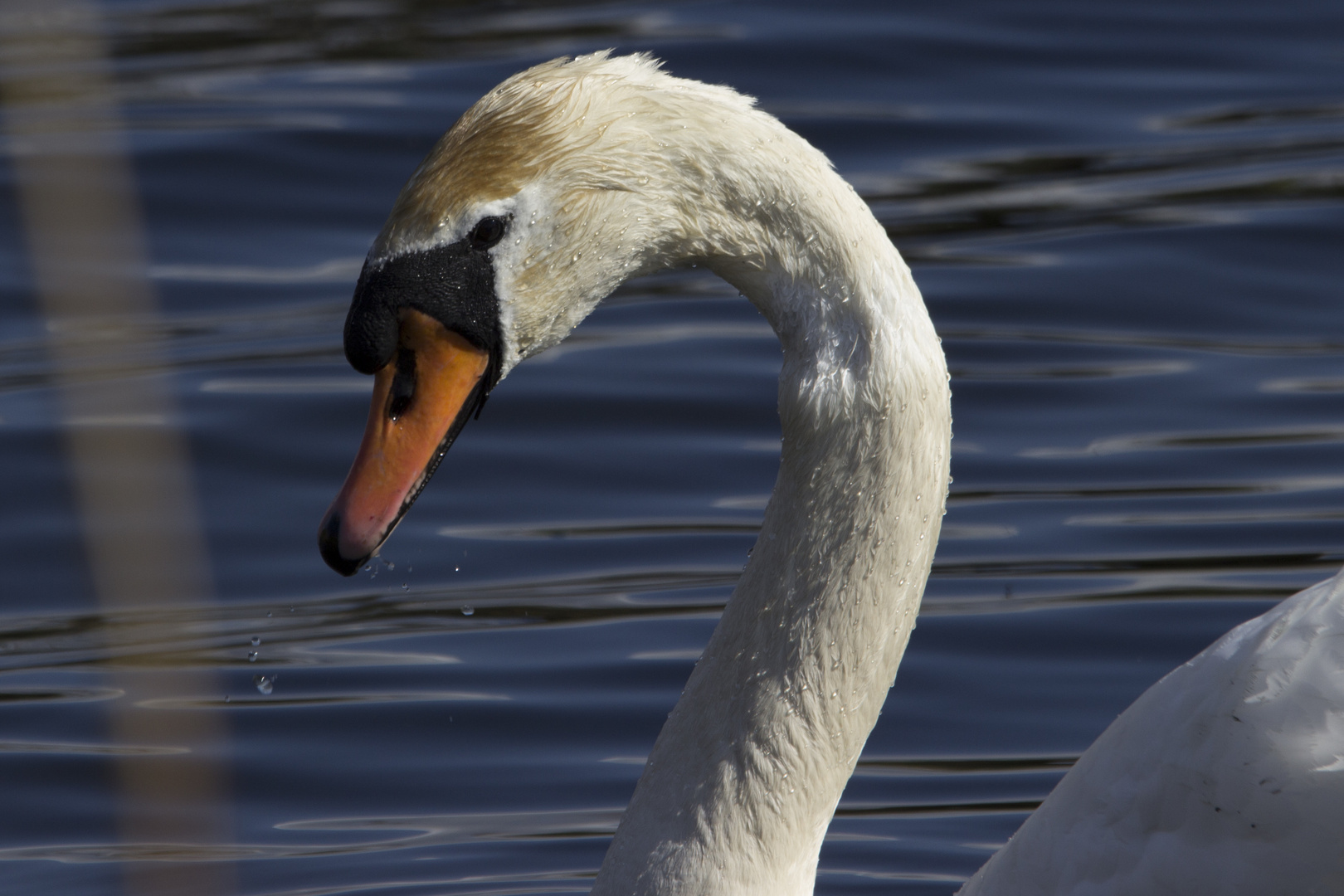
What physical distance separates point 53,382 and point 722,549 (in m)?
2.60

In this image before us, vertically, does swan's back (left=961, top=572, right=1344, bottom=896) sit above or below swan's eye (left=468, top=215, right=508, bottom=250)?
below

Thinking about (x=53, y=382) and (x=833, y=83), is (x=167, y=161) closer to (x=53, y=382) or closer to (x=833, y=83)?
(x=53, y=382)

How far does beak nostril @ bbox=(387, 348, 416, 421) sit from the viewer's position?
318 cm

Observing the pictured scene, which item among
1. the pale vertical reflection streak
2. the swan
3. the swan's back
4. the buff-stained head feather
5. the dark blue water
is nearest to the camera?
the pale vertical reflection streak

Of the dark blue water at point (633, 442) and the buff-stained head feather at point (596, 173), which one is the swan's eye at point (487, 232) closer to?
the buff-stained head feather at point (596, 173)

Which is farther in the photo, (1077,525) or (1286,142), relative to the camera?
(1286,142)

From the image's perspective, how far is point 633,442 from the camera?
6656 millimetres

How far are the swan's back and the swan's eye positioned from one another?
3.96 feet

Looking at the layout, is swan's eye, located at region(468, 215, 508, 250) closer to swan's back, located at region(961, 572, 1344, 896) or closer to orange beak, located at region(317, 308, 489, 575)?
orange beak, located at region(317, 308, 489, 575)

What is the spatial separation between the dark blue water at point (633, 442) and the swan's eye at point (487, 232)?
0.60 metres

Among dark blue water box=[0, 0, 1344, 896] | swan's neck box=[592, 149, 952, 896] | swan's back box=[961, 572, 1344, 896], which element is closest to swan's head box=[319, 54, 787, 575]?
swan's neck box=[592, 149, 952, 896]

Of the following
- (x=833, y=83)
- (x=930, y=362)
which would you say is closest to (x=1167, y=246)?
(x=833, y=83)

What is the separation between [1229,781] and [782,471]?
94 centimetres

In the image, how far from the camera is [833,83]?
9586mm
